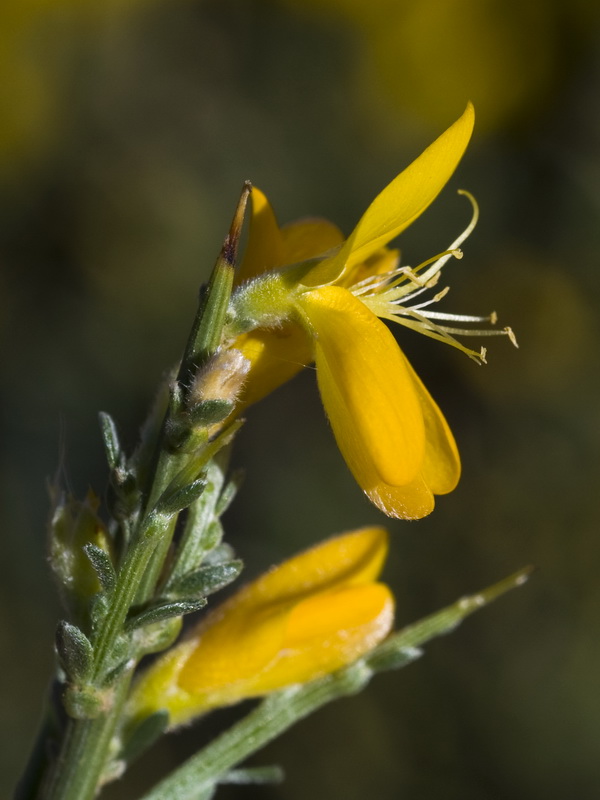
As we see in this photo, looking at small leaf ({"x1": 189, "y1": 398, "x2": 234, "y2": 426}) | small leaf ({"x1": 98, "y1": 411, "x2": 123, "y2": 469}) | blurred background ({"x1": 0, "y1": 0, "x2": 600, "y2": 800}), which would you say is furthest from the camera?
blurred background ({"x1": 0, "y1": 0, "x2": 600, "y2": 800})

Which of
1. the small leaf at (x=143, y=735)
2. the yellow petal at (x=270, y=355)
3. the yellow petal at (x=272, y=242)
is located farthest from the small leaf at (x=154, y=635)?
the yellow petal at (x=272, y=242)

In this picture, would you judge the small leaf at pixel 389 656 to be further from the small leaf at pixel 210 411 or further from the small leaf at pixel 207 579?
the small leaf at pixel 210 411

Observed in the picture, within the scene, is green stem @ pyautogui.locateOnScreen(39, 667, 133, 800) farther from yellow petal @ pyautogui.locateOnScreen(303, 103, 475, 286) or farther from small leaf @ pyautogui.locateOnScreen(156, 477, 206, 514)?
yellow petal @ pyautogui.locateOnScreen(303, 103, 475, 286)

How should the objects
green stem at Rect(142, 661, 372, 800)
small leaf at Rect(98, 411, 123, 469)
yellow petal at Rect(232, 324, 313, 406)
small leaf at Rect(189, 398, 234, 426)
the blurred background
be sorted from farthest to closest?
1. the blurred background
2. green stem at Rect(142, 661, 372, 800)
3. yellow petal at Rect(232, 324, 313, 406)
4. small leaf at Rect(98, 411, 123, 469)
5. small leaf at Rect(189, 398, 234, 426)

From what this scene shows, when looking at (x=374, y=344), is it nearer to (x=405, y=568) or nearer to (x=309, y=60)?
(x=405, y=568)

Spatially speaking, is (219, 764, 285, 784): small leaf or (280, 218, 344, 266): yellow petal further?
(219, 764, 285, 784): small leaf

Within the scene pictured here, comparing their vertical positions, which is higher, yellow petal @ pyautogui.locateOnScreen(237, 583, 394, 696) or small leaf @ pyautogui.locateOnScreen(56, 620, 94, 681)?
small leaf @ pyautogui.locateOnScreen(56, 620, 94, 681)

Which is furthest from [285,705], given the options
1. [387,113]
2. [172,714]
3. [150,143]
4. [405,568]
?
[387,113]

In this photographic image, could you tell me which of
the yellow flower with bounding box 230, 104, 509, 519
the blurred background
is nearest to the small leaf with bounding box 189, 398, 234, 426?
the yellow flower with bounding box 230, 104, 509, 519
